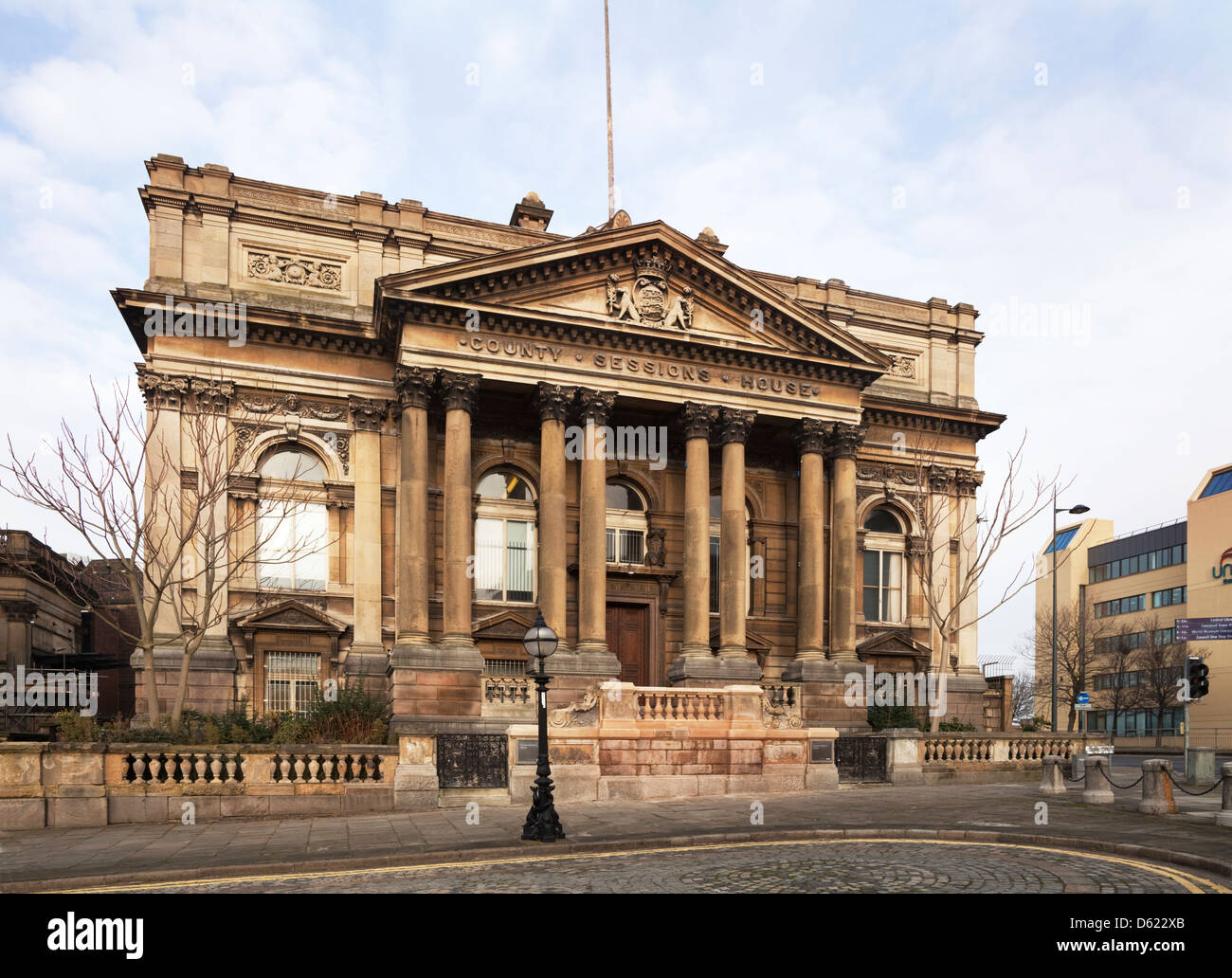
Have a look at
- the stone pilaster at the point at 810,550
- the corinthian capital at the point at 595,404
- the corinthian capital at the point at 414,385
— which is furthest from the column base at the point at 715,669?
the corinthian capital at the point at 414,385

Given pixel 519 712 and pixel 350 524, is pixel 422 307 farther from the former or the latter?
pixel 519 712

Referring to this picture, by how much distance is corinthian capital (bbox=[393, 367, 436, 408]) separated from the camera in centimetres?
2730

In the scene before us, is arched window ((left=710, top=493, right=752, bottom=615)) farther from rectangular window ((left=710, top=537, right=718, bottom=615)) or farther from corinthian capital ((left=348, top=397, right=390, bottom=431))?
corinthian capital ((left=348, top=397, right=390, bottom=431))

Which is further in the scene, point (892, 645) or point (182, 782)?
point (892, 645)

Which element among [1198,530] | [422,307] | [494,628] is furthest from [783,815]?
[1198,530]

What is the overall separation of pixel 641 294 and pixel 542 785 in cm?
1753

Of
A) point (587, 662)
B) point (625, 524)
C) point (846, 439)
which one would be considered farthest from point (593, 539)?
point (846, 439)

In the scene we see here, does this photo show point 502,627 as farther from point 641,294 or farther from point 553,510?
point 641,294

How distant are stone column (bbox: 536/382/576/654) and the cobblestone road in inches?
535

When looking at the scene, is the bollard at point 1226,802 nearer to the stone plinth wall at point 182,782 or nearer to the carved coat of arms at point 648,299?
the stone plinth wall at point 182,782

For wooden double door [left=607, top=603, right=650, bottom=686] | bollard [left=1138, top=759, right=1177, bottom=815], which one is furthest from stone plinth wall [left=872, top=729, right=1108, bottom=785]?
wooden double door [left=607, top=603, right=650, bottom=686]

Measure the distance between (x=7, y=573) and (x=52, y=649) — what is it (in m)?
6.45

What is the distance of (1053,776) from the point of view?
73.3ft
